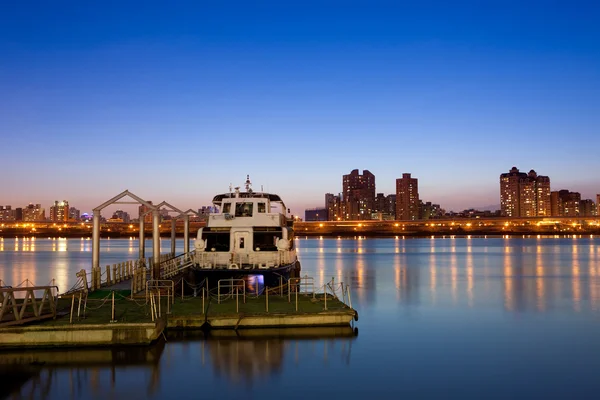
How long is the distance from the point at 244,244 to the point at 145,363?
749 inches

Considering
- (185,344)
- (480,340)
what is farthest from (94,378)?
(480,340)

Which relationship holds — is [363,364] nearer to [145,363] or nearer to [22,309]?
[145,363]

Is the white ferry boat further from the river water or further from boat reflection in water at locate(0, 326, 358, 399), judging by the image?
boat reflection in water at locate(0, 326, 358, 399)

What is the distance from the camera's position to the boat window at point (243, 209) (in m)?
39.5

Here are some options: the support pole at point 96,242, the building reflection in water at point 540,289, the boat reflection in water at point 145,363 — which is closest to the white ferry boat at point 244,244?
the support pole at point 96,242

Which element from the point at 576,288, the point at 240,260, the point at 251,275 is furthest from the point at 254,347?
the point at 576,288

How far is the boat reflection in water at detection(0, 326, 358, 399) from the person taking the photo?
54.6 ft

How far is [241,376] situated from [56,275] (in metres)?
54.1

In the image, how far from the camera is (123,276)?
3866cm

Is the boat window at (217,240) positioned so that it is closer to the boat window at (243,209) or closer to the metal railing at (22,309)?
the boat window at (243,209)

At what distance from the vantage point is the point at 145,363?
62.0 ft

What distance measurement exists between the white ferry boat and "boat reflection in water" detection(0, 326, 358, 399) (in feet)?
39.9

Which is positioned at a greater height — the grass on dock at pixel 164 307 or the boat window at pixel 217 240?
the boat window at pixel 217 240

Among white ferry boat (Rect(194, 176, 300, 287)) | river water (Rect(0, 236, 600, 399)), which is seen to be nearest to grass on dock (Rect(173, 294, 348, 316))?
river water (Rect(0, 236, 600, 399))
